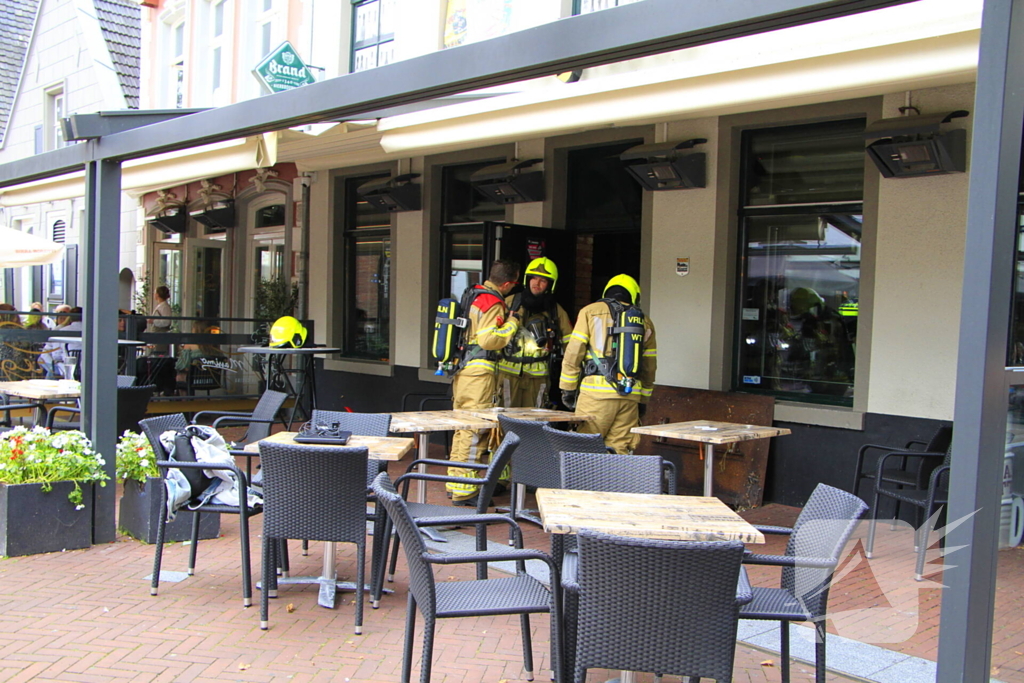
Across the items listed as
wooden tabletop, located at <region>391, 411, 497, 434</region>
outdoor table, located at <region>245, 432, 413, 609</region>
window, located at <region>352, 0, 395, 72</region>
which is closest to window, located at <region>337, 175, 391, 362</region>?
window, located at <region>352, 0, 395, 72</region>

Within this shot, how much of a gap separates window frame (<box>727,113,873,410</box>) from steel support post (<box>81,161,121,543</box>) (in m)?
4.80

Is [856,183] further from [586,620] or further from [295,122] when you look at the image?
[586,620]

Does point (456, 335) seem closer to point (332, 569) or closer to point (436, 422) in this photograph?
point (436, 422)

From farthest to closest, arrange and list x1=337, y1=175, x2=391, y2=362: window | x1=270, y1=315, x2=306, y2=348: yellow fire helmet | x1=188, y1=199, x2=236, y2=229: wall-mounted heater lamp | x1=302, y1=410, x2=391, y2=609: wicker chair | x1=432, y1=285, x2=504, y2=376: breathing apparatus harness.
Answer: x1=188, y1=199, x2=236, y2=229: wall-mounted heater lamp, x1=337, y1=175, x2=391, y2=362: window, x1=270, y1=315, x2=306, y2=348: yellow fire helmet, x1=432, y1=285, x2=504, y2=376: breathing apparatus harness, x1=302, y1=410, x2=391, y2=609: wicker chair

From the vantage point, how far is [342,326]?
12391 millimetres

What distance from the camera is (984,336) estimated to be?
248 centimetres

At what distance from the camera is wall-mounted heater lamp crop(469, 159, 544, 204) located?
934 cm

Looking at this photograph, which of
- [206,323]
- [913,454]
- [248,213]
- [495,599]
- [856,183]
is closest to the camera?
[495,599]

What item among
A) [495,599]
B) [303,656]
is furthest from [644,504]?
[303,656]

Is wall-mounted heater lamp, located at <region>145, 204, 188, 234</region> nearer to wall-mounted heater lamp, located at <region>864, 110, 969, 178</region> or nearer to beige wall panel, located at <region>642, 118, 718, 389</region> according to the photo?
beige wall panel, located at <region>642, 118, 718, 389</region>

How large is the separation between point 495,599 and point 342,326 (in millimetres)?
9193

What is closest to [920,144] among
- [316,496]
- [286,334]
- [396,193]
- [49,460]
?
[316,496]

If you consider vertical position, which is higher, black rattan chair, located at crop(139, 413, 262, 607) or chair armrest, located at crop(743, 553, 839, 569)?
chair armrest, located at crop(743, 553, 839, 569)

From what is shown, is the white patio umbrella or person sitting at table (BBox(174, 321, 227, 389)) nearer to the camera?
the white patio umbrella
